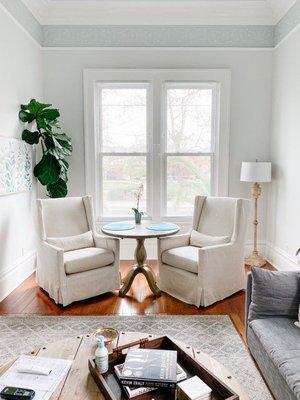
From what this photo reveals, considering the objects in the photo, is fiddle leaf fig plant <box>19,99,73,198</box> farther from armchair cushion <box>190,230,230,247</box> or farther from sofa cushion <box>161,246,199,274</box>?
armchair cushion <box>190,230,230,247</box>

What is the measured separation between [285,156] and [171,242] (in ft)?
6.03

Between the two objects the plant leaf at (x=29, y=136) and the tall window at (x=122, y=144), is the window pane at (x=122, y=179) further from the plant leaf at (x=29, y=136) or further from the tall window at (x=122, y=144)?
the plant leaf at (x=29, y=136)

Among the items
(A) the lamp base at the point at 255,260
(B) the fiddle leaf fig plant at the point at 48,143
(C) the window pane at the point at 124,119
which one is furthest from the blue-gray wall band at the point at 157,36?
(A) the lamp base at the point at 255,260

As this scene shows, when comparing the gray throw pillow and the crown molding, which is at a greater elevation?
the crown molding

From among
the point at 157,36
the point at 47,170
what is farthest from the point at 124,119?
the point at 47,170

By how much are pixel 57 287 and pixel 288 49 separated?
12.5 feet

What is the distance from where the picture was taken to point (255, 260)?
439cm

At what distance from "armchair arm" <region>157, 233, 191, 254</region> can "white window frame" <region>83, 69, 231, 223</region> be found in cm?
97

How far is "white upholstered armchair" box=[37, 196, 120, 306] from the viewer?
10.4 ft

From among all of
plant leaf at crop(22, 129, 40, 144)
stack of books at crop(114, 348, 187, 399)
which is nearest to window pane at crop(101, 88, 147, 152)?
plant leaf at crop(22, 129, 40, 144)

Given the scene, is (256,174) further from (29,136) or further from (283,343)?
(29,136)

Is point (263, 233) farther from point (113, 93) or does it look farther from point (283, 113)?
point (113, 93)

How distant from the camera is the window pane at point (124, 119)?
4574 millimetres

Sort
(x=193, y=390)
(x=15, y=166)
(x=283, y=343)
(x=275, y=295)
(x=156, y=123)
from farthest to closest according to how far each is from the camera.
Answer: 1. (x=156, y=123)
2. (x=15, y=166)
3. (x=275, y=295)
4. (x=283, y=343)
5. (x=193, y=390)
